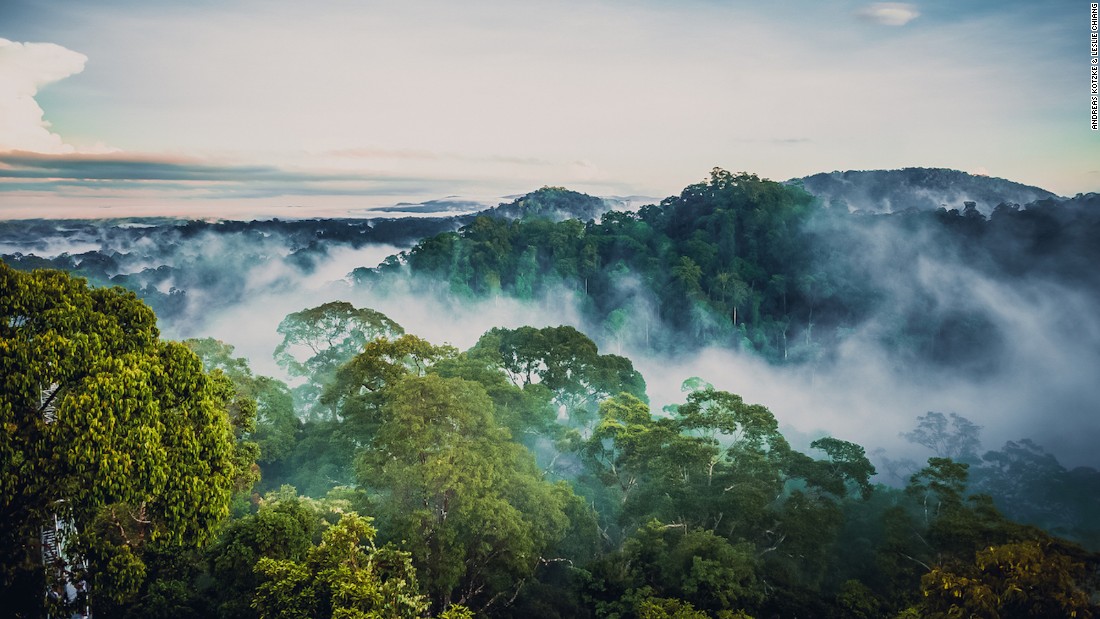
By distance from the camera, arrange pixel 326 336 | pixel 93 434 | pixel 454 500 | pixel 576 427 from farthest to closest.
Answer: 1. pixel 576 427
2. pixel 326 336
3. pixel 454 500
4. pixel 93 434

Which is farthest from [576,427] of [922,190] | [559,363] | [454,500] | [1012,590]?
[922,190]

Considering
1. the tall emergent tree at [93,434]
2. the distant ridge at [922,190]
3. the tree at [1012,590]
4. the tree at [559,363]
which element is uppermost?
Answer: the distant ridge at [922,190]

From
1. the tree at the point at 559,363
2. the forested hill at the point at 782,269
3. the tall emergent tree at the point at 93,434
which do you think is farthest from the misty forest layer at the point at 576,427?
the forested hill at the point at 782,269

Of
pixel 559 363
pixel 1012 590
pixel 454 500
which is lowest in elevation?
pixel 559 363

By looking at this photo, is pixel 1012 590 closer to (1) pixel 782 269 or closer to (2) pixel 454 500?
A: (2) pixel 454 500

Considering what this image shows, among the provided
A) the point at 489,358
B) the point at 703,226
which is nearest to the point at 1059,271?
the point at 703,226

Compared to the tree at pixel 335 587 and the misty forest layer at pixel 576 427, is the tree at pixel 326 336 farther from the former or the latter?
the tree at pixel 335 587

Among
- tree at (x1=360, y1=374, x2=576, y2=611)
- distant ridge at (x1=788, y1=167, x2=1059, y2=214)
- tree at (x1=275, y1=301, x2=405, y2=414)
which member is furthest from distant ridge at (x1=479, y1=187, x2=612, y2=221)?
tree at (x1=360, y1=374, x2=576, y2=611)
